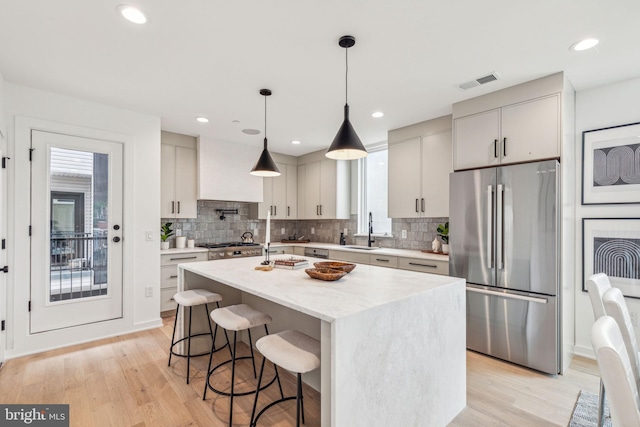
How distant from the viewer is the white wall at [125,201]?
2898mm

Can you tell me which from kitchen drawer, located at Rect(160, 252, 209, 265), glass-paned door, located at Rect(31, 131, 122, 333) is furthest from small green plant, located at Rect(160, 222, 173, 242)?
glass-paned door, located at Rect(31, 131, 122, 333)

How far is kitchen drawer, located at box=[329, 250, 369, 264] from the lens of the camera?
417cm

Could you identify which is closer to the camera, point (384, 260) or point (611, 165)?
point (611, 165)

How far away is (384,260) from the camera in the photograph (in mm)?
3928

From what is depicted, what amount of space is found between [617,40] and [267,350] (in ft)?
9.85

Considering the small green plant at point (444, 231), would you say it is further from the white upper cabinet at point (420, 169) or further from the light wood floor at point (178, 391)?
the light wood floor at point (178, 391)

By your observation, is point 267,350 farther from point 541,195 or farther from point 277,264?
point 541,195

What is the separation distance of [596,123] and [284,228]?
15.5ft

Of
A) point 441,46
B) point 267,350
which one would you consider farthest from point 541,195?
point 267,350

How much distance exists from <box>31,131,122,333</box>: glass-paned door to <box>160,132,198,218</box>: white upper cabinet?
2.95 ft

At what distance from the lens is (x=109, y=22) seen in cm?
197

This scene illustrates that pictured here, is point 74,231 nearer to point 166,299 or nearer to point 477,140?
point 166,299

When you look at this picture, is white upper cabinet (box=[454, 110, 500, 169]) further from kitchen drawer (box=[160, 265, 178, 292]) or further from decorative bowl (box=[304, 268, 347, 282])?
kitchen drawer (box=[160, 265, 178, 292])

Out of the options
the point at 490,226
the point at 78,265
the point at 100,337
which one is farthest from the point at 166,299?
the point at 490,226
